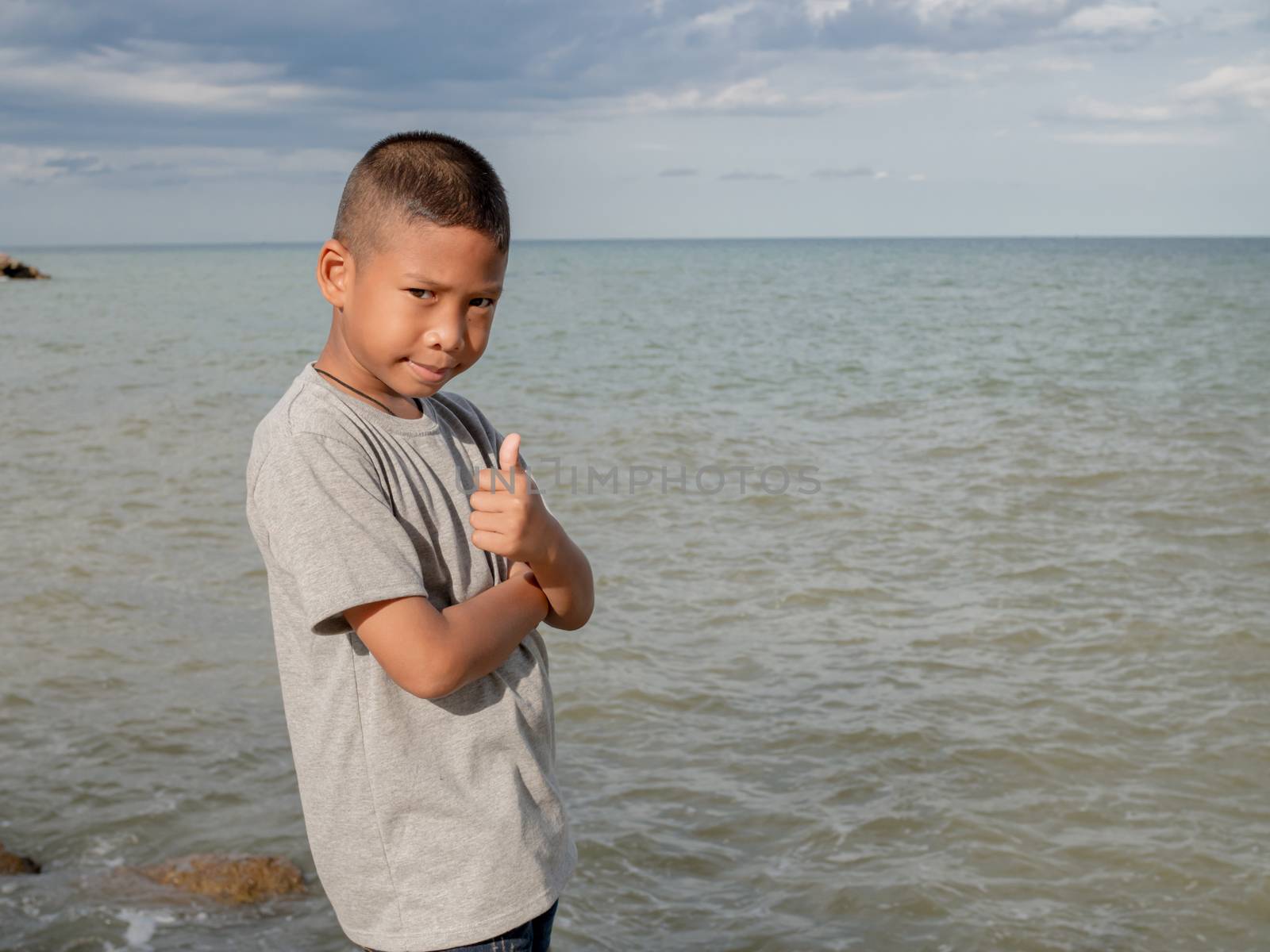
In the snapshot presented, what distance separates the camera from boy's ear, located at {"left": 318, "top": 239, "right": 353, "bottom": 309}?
165cm

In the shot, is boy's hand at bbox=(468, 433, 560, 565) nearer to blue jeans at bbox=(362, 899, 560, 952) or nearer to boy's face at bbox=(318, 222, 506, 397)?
boy's face at bbox=(318, 222, 506, 397)

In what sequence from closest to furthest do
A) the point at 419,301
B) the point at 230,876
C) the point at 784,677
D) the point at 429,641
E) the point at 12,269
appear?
the point at 429,641
the point at 419,301
the point at 230,876
the point at 784,677
the point at 12,269

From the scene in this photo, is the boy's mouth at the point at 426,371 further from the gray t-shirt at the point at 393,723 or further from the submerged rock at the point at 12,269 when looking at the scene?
the submerged rock at the point at 12,269

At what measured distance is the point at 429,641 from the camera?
1495mm

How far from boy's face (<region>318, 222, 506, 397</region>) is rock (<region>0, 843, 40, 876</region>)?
303 centimetres

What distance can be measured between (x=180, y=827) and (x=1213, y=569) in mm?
6120

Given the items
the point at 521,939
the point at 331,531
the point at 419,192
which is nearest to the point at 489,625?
the point at 331,531

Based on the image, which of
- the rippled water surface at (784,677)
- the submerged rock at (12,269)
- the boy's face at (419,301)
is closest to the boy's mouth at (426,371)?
the boy's face at (419,301)

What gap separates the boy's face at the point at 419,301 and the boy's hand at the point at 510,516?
6.3 inches

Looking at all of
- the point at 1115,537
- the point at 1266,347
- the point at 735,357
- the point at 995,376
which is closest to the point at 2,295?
the point at 735,357

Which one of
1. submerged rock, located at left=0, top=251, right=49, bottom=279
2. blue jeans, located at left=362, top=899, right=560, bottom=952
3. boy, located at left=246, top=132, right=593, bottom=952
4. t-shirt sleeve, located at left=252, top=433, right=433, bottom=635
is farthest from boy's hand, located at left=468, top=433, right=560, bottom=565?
submerged rock, located at left=0, top=251, right=49, bottom=279

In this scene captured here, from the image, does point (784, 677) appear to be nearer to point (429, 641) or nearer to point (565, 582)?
point (565, 582)

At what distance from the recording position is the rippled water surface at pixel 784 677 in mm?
3850

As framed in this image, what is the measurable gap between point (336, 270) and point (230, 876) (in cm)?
276
